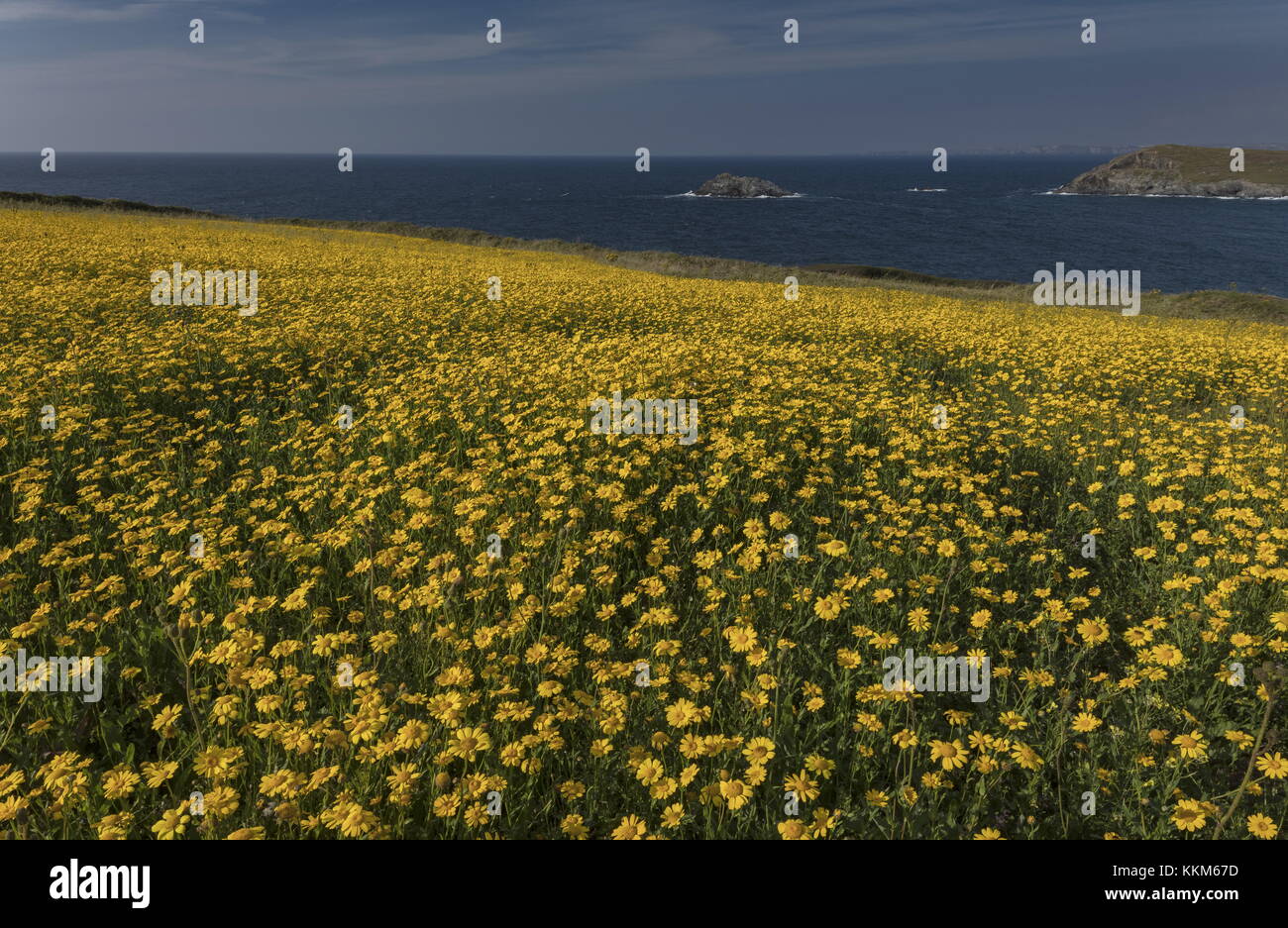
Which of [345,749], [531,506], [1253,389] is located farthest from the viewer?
[1253,389]

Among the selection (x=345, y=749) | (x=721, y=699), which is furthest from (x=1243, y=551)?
(x=345, y=749)

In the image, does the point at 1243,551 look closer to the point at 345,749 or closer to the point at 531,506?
the point at 531,506

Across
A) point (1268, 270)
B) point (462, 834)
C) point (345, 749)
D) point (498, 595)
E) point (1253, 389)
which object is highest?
point (1268, 270)

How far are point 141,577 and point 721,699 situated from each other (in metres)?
4.42

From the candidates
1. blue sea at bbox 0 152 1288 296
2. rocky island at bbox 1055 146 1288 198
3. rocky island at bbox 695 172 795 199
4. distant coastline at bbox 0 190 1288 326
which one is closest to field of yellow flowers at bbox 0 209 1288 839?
distant coastline at bbox 0 190 1288 326

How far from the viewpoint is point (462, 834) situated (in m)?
3.14

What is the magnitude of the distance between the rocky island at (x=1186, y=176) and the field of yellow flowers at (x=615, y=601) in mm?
217996

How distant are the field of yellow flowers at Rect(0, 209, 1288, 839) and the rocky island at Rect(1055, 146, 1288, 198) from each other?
218 meters

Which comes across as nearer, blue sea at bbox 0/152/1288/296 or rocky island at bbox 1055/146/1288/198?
blue sea at bbox 0/152/1288/296

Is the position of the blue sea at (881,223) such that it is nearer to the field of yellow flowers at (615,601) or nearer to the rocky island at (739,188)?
the rocky island at (739,188)

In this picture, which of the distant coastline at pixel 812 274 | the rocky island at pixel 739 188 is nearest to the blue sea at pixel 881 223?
the rocky island at pixel 739 188

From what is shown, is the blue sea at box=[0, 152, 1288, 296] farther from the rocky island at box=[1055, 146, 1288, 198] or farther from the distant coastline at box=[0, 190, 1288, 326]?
the distant coastline at box=[0, 190, 1288, 326]

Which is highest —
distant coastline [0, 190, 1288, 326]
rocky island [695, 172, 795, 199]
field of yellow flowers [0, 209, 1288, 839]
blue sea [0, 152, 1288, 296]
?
rocky island [695, 172, 795, 199]

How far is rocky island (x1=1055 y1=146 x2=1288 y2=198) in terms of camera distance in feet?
538
